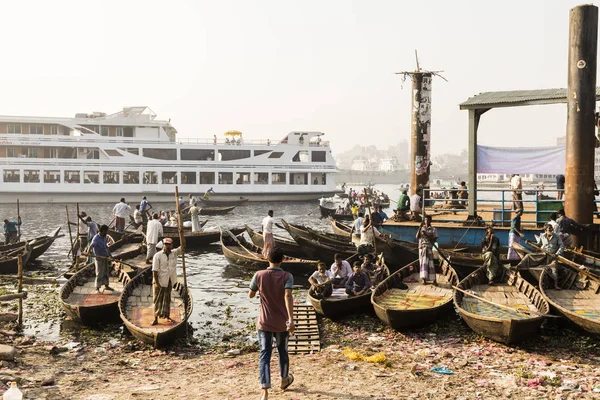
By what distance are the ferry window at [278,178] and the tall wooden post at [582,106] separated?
44.4m

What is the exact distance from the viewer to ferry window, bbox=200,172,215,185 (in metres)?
56.8

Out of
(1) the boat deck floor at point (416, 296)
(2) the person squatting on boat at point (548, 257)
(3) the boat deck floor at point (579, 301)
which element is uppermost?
(2) the person squatting on boat at point (548, 257)

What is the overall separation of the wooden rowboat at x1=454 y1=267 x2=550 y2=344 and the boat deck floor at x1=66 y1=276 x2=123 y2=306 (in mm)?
7296

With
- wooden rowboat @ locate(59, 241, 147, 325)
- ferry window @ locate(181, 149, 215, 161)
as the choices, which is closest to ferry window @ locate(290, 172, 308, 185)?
ferry window @ locate(181, 149, 215, 161)

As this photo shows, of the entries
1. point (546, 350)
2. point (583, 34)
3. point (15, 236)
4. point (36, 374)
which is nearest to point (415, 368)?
point (546, 350)

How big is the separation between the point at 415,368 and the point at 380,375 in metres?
0.65

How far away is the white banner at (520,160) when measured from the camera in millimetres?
18062

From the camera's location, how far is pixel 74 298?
1288 cm

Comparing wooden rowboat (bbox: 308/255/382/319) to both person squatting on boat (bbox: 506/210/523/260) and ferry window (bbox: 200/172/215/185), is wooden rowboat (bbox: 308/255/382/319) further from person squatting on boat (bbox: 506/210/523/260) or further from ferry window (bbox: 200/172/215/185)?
ferry window (bbox: 200/172/215/185)

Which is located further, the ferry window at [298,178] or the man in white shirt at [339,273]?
the ferry window at [298,178]

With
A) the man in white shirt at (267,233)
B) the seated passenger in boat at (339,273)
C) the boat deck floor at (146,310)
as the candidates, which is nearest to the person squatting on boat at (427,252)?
the seated passenger in boat at (339,273)

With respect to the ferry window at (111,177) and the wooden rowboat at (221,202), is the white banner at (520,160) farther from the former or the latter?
the ferry window at (111,177)

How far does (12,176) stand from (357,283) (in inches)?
2010

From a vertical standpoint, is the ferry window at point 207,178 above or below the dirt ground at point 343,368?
above
